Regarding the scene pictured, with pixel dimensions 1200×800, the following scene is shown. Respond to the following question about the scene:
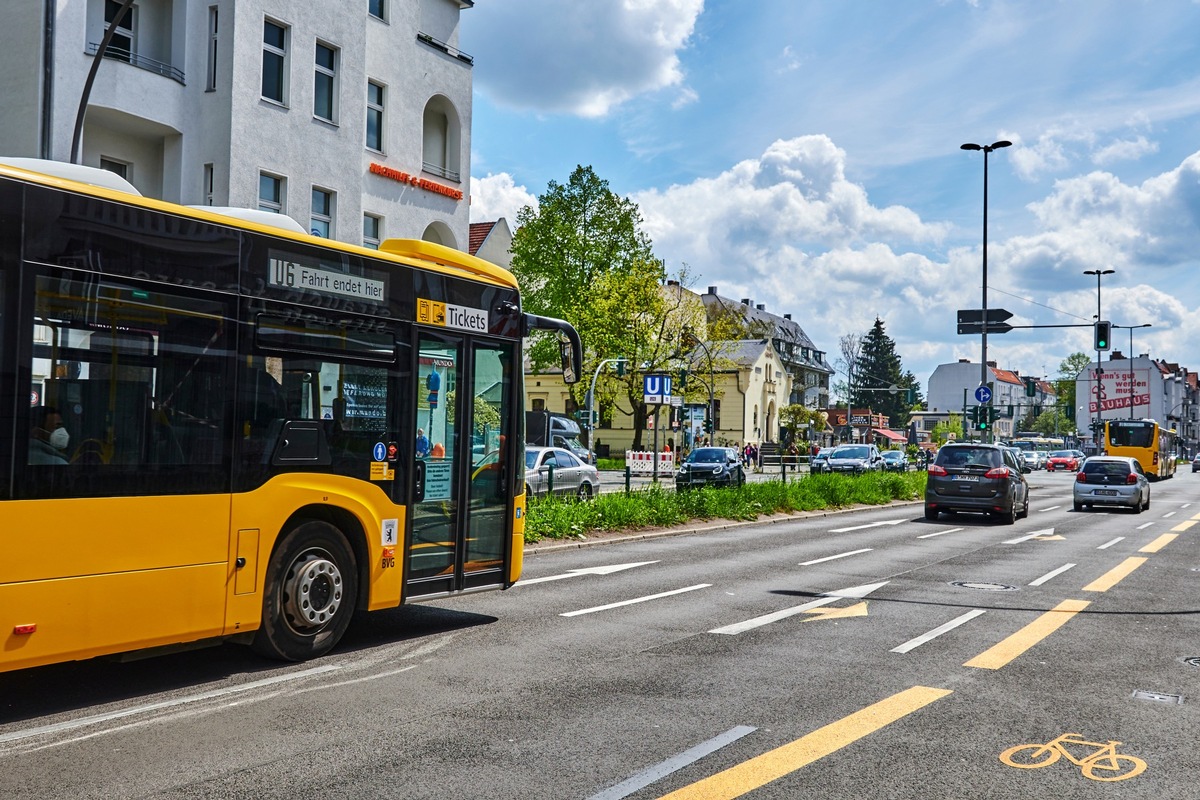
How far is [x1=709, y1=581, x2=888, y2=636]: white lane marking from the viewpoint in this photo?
31.7 ft

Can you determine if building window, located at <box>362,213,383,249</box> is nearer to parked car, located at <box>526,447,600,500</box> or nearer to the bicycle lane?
parked car, located at <box>526,447,600,500</box>

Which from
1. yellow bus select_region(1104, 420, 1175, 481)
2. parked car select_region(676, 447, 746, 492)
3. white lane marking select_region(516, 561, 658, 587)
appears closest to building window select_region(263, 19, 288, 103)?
white lane marking select_region(516, 561, 658, 587)

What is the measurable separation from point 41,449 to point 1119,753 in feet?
20.0

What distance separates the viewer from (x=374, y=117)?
26.9m

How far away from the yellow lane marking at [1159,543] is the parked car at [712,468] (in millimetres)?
14959

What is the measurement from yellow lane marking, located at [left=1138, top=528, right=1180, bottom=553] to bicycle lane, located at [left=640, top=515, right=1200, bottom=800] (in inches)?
443

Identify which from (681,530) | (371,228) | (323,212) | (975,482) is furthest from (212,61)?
(975,482)

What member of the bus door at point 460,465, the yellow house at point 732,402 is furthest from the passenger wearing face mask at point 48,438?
the yellow house at point 732,402

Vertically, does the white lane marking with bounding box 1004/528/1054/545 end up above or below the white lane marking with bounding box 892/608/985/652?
below

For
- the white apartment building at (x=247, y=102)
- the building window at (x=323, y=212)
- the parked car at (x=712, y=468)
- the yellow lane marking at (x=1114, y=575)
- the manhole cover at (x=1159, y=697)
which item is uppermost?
the white apartment building at (x=247, y=102)

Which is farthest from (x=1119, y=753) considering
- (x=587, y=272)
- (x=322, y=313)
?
(x=587, y=272)

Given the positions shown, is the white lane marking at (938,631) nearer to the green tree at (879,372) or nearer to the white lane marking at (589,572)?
the white lane marking at (589,572)

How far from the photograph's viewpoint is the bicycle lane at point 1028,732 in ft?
16.9

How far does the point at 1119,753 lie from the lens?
5785 millimetres
